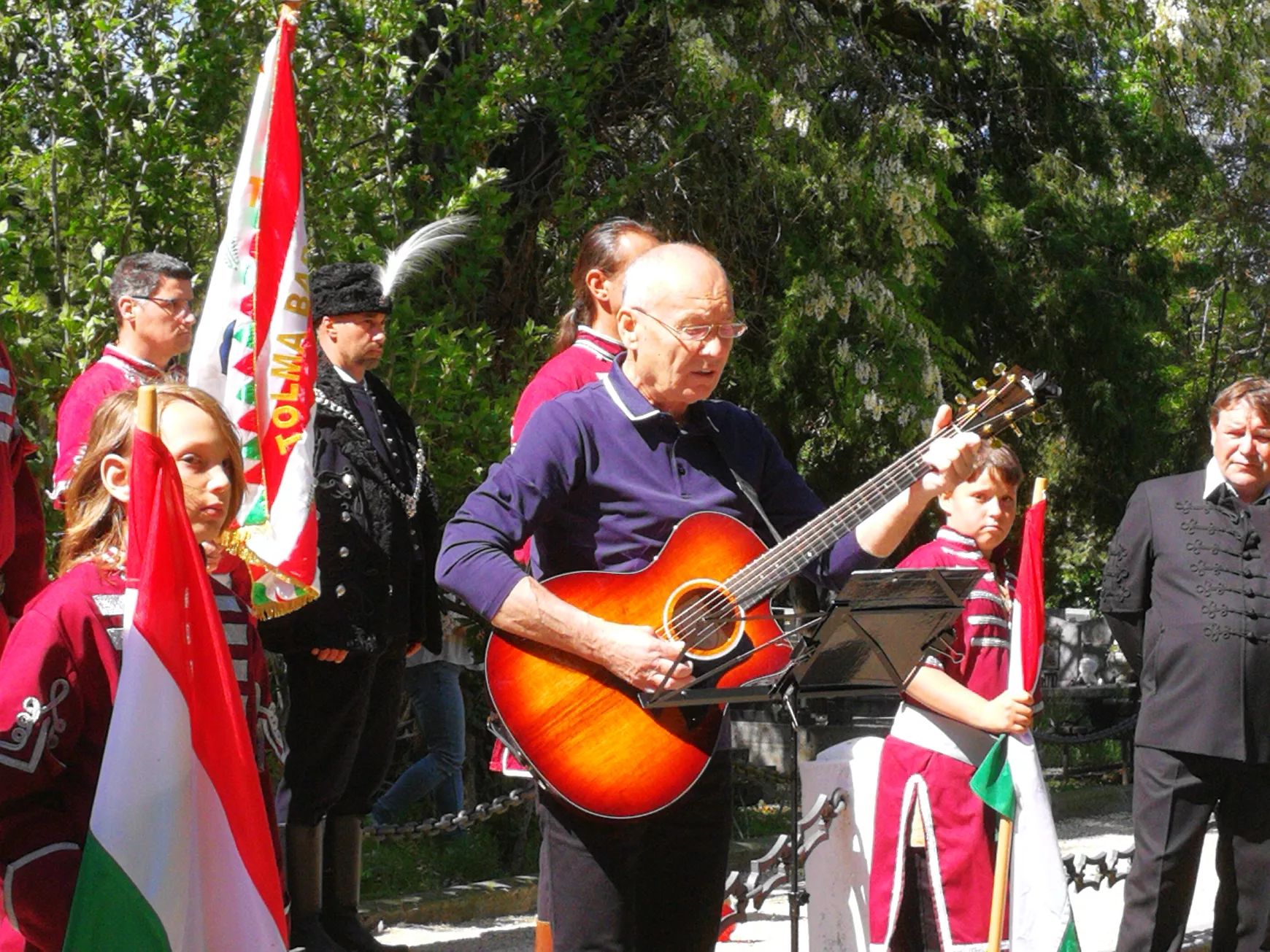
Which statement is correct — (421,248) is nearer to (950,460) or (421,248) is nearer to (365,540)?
Answer: (365,540)

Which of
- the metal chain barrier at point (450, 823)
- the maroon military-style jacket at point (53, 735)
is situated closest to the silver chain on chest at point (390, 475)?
the metal chain barrier at point (450, 823)

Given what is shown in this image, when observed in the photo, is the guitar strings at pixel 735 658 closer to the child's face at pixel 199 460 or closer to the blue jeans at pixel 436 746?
the child's face at pixel 199 460

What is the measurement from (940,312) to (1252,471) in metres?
7.22

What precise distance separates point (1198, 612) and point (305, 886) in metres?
3.40

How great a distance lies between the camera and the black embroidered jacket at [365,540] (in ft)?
18.0

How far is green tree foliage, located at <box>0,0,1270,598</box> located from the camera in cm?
665

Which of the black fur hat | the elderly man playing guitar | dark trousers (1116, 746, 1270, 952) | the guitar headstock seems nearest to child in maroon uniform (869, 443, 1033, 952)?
dark trousers (1116, 746, 1270, 952)

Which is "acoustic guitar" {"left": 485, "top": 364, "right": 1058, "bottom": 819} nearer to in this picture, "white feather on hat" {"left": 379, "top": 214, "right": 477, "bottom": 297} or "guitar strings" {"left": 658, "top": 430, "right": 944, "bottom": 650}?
"guitar strings" {"left": 658, "top": 430, "right": 944, "bottom": 650}

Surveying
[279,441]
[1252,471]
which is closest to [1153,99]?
[1252,471]

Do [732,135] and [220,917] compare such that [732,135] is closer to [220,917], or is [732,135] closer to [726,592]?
[726,592]

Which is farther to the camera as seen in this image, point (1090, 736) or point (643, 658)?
point (1090, 736)

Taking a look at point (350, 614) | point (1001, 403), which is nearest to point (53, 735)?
point (1001, 403)

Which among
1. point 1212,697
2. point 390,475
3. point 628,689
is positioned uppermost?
point 390,475

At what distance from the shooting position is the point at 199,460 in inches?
128
